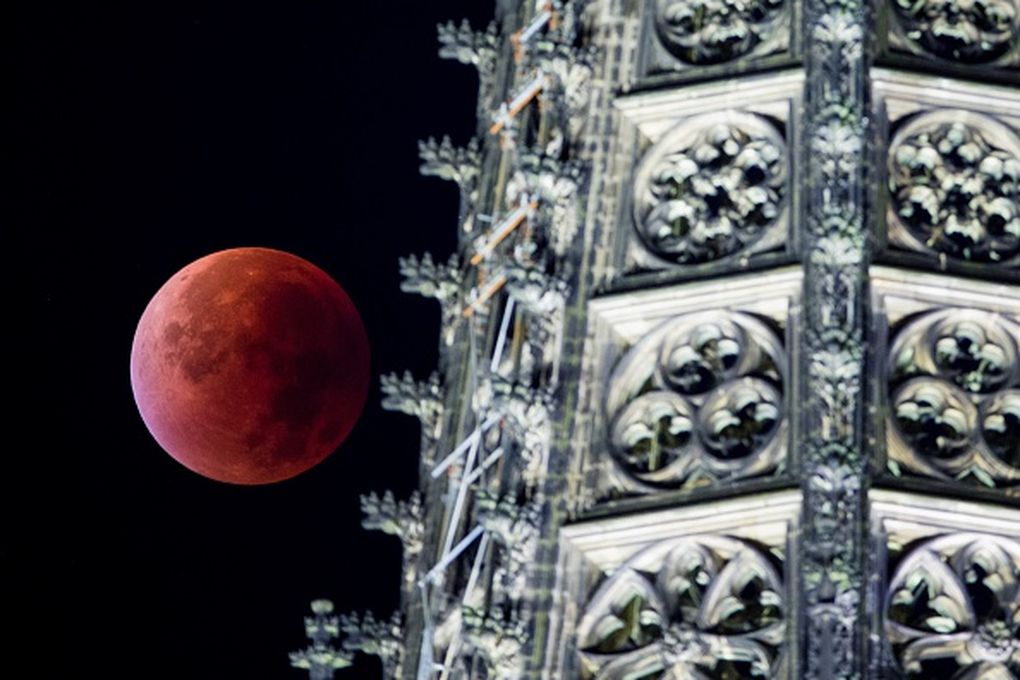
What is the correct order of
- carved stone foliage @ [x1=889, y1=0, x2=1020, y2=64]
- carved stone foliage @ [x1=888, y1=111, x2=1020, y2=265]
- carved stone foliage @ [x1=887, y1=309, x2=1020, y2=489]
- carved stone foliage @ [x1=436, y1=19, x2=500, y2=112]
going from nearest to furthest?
carved stone foliage @ [x1=887, y1=309, x2=1020, y2=489] < carved stone foliage @ [x1=888, y1=111, x2=1020, y2=265] < carved stone foliage @ [x1=889, y1=0, x2=1020, y2=64] < carved stone foliage @ [x1=436, y1=19, x2=500, y2=112]

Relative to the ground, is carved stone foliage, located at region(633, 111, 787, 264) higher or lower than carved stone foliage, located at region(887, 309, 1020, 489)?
higher

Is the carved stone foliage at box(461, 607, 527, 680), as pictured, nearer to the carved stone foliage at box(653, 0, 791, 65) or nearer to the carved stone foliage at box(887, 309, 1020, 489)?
the carved stone foliage at box(887, 309, 1020, 489)

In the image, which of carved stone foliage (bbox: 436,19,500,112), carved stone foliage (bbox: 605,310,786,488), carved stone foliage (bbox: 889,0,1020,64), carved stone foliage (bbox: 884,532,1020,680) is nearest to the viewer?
carved stone foliage (bbox: 884,532,1020,680)

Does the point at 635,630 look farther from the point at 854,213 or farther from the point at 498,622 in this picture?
the point at 854,213

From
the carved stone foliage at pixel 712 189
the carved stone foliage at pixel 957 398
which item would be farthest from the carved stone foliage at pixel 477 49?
the carved stone foliage at pixel 957 398

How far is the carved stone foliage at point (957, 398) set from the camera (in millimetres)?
45844

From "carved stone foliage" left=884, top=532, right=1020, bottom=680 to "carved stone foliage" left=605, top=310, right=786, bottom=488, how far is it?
5.88ft

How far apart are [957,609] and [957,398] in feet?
7.68

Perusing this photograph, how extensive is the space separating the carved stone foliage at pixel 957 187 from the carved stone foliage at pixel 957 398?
982mm

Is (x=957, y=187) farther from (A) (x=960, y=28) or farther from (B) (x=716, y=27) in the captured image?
(B) (x=716, y=27)

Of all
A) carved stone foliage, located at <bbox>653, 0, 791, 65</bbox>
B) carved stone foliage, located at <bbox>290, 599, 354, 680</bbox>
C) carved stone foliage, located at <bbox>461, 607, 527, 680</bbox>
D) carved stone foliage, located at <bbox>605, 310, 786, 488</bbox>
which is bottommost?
carved stone foliage, located at <bbox>461, 607, 527, 680</bbox>

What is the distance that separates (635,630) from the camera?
45.3 meters

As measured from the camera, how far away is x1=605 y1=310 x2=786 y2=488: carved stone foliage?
4597 centimetres

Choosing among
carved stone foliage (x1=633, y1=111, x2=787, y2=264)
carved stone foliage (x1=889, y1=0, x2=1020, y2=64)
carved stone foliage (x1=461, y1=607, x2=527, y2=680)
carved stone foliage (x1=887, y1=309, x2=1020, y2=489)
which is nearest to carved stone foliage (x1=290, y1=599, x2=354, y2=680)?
carved stone foliage (x1=461, y1=607, x2=527, y2=680)
